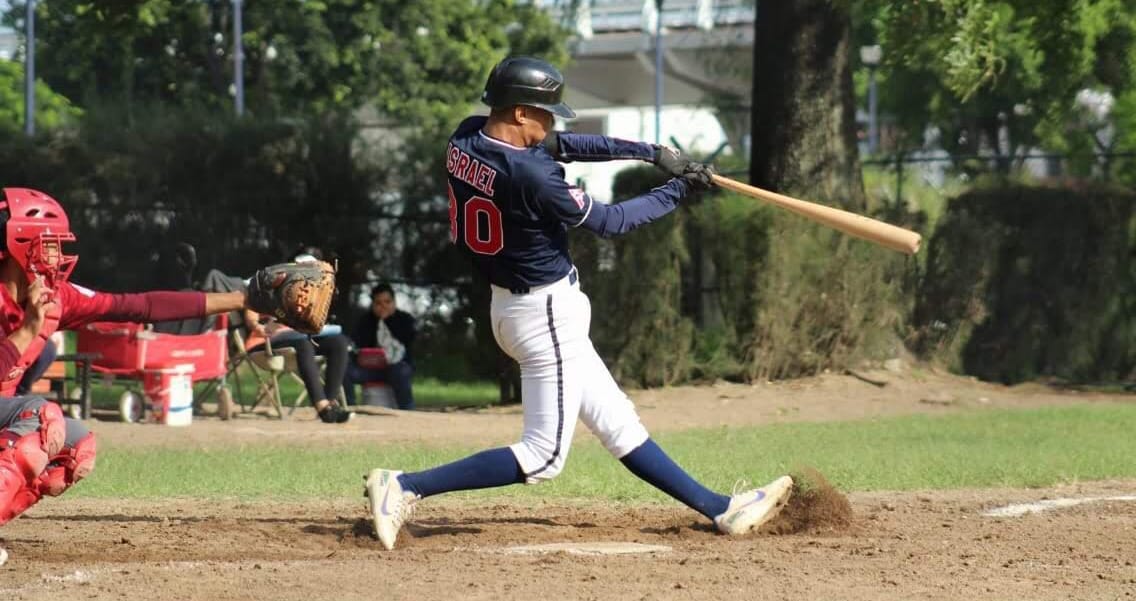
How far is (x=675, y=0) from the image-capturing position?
114ft

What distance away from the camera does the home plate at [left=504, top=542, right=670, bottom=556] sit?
22.7ft

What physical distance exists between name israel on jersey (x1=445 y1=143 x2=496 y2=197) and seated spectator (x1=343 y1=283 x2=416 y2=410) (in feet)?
27.7

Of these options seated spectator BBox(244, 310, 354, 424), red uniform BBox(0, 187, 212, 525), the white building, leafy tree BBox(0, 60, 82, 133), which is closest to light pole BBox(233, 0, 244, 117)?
the white building

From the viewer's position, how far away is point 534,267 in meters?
6.91

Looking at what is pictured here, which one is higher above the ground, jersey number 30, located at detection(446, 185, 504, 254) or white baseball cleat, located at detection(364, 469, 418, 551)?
jersey number 30, located at detection(446, 185, 504, 254)

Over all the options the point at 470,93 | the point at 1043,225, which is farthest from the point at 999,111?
the point at 1043,225

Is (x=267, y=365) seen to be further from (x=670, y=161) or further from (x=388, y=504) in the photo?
(x=670, y=161)

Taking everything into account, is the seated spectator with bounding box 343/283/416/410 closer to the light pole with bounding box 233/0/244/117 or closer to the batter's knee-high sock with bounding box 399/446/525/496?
the batter's knee-high sock with bounding box 399/446/525/496

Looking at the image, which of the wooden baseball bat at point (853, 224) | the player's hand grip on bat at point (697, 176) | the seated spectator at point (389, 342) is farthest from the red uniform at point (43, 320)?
the seated spectator at point (389, 342)

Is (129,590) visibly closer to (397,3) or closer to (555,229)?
(555,229)

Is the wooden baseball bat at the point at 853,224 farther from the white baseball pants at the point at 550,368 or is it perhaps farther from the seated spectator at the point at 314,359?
the seated spectator at the point at 314,359

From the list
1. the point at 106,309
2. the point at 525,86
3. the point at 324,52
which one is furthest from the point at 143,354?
the point at 324,52

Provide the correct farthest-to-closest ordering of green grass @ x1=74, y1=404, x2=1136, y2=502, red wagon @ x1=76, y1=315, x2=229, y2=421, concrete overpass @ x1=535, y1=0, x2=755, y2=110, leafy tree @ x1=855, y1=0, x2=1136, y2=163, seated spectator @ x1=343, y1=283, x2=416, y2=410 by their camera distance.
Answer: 1. concrete overpass @ x1=535, y1=0, x2=755, y2=110
2. seated spectator @ x1=343, y1=283, x2=416, y2=410
3. leafy tree @ x1=855, y1=0, x2=1136, y2=163
4. red wagon @ x1=76, y1=315, x2=229, y2=421
5. green grass @ x1=74, y1=404, x2=1136, y2=502

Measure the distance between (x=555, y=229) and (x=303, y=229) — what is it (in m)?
11.4
